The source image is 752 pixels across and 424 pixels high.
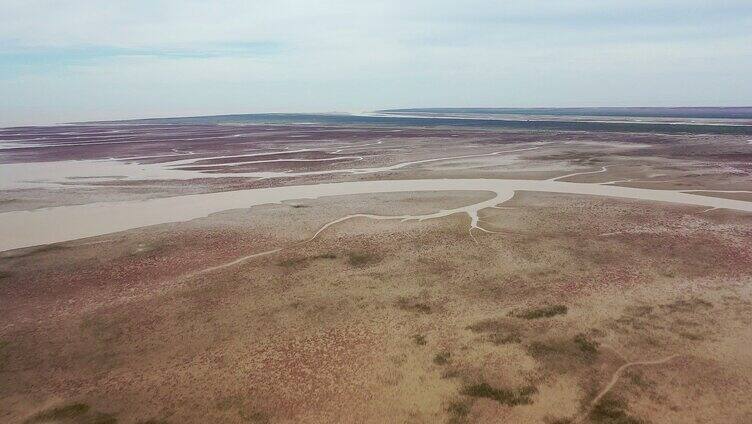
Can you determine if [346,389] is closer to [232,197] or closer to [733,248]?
[733,248]

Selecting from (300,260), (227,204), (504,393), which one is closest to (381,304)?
(300,260)

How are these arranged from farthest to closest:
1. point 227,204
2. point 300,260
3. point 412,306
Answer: point 227,204, point 300,260, point 412,306

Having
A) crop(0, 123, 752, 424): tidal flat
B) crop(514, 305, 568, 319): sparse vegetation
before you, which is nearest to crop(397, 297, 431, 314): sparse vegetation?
crop(0, 123, 752, 424): tidal flat

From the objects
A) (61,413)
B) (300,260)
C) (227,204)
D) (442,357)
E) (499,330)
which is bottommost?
(61,413)

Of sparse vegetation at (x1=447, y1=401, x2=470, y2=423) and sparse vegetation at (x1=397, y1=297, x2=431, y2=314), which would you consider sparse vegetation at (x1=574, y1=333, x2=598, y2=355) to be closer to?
sparse vegetation at (x1=447, y1=401, x2=470, y2=423)

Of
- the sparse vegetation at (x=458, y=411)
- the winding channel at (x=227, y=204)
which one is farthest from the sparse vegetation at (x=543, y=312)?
the winding channel at (x=227, y=204)

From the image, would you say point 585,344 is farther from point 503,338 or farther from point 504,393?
point 504,393
